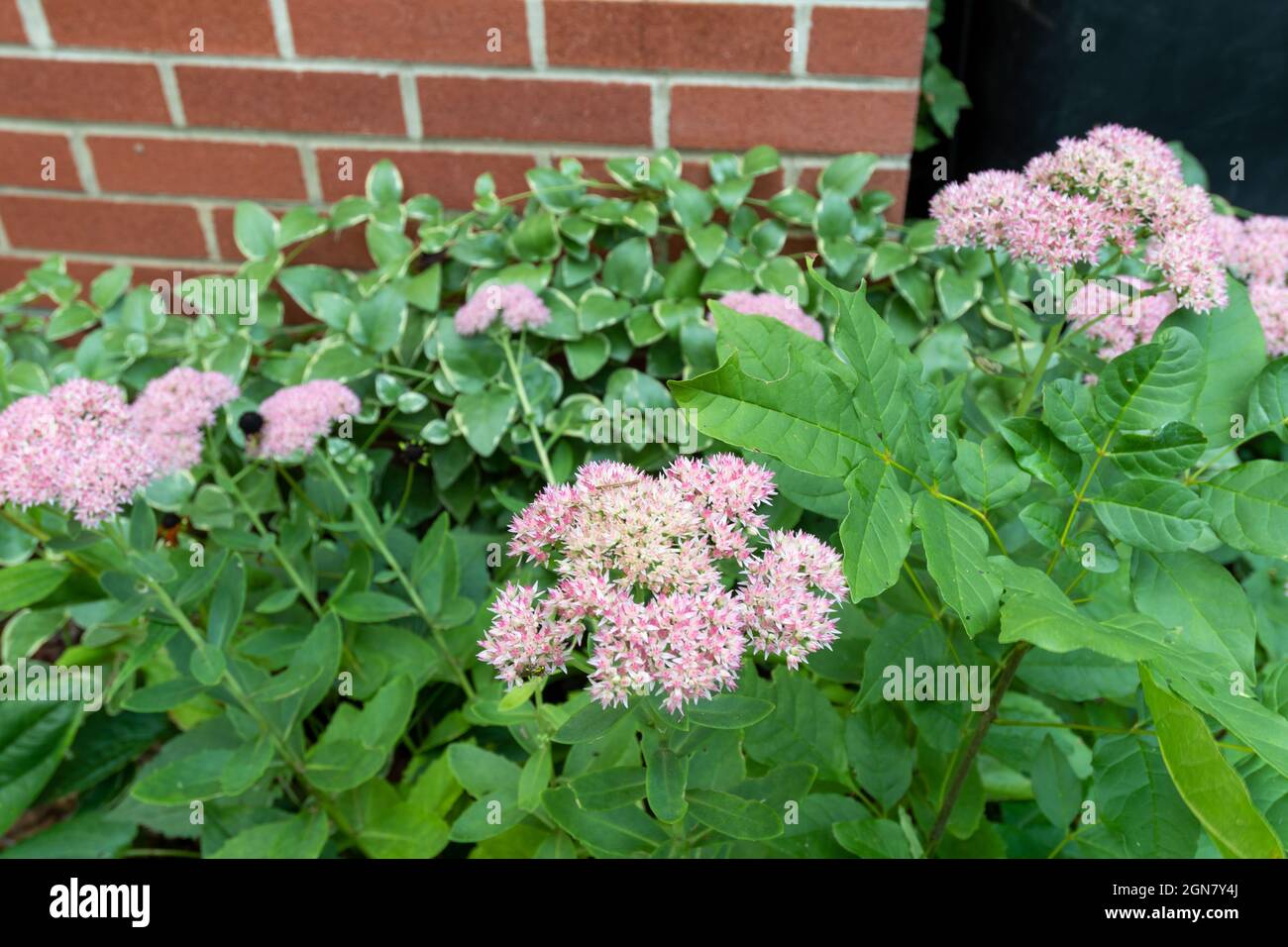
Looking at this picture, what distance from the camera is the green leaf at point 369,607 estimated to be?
1.09 meters

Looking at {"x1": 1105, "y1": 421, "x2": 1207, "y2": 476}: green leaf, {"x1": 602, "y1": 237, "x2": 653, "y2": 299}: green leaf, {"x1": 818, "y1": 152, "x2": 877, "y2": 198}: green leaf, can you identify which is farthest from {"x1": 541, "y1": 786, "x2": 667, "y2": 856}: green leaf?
{"x1": 818, "y1": 152, "x2": 877, "y2": 198}: green leaf

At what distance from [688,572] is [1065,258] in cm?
49

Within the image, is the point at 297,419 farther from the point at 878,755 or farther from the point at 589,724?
the point at 878,755

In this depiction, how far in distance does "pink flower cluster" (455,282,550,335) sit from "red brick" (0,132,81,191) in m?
0.86

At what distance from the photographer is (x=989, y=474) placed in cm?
65

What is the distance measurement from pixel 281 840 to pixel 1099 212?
1.04 metres

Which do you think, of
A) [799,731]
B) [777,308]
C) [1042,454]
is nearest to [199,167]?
A: [777,308]

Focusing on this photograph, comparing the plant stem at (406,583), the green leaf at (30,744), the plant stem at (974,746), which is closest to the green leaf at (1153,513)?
the plant stem at (974,746)

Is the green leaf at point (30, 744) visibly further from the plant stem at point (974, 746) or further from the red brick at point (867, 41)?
the red brick at point (867, 41)

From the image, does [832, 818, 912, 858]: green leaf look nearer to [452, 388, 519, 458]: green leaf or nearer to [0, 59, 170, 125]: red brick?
[452, 388, 519, 458]: green leaf

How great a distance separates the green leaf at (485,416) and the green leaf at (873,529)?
2.69ft
